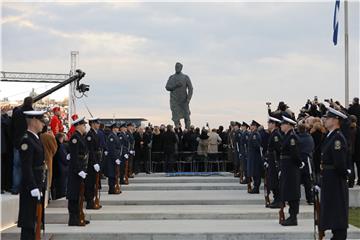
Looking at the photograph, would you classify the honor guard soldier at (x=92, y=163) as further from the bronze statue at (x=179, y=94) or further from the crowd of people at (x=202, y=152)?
the bronze statue at (x=179, y=94)

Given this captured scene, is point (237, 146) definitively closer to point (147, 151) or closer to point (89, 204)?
point (147, 151)

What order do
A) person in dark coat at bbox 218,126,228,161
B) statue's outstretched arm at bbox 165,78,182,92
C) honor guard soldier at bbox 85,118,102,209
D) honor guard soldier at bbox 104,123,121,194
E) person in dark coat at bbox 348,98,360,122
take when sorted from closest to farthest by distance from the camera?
honor guard soldier at bbox 85,118,102,209, honor guard soldier at bbox 104,123,121,194, person in dark coat at bbox 348,98,360,122, person in dark coat at bbox 218,126,228,161, statue's outstretched arm at bbox 165,78,182,92

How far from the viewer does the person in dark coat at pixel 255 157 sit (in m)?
17.3

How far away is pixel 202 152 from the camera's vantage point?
24.3 m

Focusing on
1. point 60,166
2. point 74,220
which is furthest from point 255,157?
point 74,220

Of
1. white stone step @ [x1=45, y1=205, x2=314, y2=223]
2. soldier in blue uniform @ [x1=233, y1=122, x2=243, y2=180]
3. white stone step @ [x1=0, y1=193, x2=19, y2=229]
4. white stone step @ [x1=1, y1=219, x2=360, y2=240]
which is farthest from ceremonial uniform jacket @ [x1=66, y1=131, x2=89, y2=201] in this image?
soldier in blue uniform @ [x1=233, y1=122, x2=243, y2=180]

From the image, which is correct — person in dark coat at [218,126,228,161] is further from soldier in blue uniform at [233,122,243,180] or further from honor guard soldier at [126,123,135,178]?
honor guard soldier at [126,123,135,178]

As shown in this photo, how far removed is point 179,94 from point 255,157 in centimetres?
969

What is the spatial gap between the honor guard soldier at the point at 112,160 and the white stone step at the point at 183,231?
4.69 meters

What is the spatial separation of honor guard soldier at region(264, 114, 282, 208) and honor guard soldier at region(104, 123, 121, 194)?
4.83 meters

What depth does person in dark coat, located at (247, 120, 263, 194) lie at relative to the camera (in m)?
17.3

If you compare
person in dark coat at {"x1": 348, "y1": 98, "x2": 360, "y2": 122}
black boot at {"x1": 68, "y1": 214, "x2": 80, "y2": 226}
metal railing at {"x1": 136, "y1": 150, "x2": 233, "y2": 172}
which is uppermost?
person in dark coat at {"x1": 348, "y1": 98, "x2": 360, "y2": 122}

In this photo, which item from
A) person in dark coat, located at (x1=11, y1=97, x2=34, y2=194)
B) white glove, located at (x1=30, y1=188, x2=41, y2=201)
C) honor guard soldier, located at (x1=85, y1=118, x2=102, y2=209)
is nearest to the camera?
white glove, located at (x1=30, y1=188, x2=41, y2=201)

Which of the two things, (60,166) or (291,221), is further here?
(60,166)
